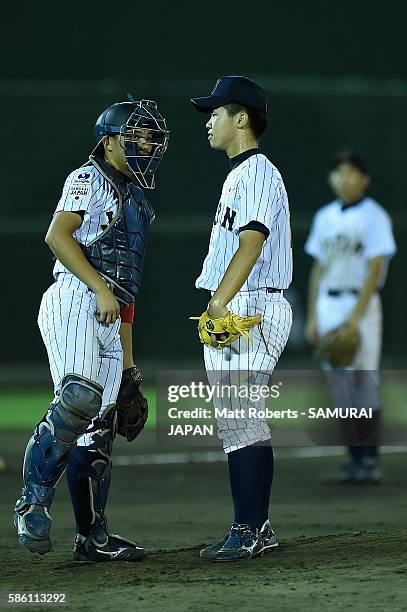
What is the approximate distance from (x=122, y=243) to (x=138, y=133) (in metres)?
0.49

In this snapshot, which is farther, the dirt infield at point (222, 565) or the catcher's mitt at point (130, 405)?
the catcher's mitt at point (130, 405)

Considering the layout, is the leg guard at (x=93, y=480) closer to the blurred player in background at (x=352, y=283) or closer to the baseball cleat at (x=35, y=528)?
the baseball cleat at (x=35, y=528)

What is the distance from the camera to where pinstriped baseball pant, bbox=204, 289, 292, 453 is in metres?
5.77

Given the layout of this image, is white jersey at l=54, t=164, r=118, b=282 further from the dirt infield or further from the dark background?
the dark background

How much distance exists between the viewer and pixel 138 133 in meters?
5.76

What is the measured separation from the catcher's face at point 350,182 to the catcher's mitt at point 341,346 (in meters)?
1.00

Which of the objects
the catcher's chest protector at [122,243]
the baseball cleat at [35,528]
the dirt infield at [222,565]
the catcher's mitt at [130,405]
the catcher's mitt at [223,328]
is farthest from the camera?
the catcher's mitt at [130,405]

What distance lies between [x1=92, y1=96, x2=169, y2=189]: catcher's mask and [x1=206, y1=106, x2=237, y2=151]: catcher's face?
0.80 feet

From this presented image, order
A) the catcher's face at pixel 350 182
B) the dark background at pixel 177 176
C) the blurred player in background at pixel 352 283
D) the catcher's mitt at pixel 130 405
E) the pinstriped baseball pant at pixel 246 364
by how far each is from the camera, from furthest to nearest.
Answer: the dark background at pixel 177 176
the catcher's face at pixel 350 182
the blurred player in background at pixel 352 283
the catcher's mitt at pixel 130 405
the pinstriped baseball pant at pixel 246 364

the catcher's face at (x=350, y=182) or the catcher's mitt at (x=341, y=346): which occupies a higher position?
the catcher's face at (x=350, y=182)

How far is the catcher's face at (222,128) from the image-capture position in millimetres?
5918

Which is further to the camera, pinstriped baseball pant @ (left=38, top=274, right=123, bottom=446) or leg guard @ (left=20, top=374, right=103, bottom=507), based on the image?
pinstriped baseball pant @ (left=38, top=274, right=123, bottom=446)

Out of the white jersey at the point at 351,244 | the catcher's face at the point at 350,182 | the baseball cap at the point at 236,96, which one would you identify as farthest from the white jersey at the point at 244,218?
the catcher's face at the point at 350,182

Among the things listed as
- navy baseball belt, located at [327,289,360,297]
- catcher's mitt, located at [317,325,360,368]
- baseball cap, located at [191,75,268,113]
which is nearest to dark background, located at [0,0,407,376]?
navy baseball belt, located at [327,289,360,297]
